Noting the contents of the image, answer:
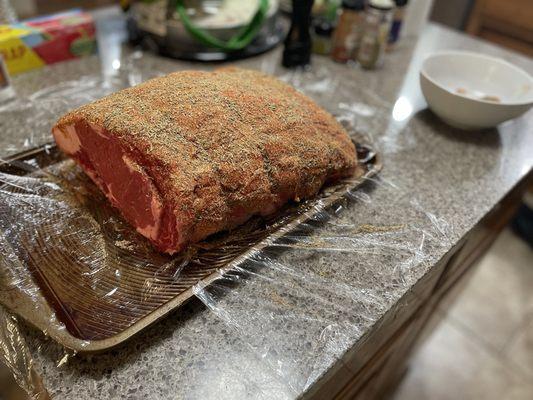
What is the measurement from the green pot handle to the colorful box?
265 mm

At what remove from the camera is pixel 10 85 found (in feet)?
3.43

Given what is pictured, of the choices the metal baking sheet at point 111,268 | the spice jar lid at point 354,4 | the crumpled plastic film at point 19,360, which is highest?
the spice jar lid at point 354,4

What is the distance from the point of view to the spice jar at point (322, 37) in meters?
1.39

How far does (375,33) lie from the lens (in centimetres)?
130

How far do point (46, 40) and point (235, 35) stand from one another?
528 millimetres

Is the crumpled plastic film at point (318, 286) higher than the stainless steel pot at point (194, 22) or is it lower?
lower

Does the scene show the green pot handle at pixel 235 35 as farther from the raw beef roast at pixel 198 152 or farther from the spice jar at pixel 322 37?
the raw beef roast at pixel 198 152

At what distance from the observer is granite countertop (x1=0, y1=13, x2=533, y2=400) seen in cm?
56

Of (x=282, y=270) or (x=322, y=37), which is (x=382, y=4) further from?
(x=282, y=270)

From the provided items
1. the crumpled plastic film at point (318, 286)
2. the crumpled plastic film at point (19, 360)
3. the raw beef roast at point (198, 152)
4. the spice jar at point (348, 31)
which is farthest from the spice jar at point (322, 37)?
the crumpled plastic film at point (19, 360)

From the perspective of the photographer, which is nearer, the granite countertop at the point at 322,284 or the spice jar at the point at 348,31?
the granite countertop at the point at 322,284

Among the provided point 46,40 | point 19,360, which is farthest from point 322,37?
point 19,360

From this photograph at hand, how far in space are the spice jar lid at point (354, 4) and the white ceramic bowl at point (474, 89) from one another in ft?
0.86

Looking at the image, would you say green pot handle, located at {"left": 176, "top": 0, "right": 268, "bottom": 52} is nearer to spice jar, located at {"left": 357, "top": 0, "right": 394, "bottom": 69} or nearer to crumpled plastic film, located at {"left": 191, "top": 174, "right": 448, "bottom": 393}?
spice jar, located at {"left": 357, "top": 0, "right": 394, "bottom": 69}
